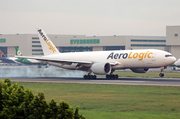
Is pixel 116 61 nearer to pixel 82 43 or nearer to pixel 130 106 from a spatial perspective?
pixel 130 106

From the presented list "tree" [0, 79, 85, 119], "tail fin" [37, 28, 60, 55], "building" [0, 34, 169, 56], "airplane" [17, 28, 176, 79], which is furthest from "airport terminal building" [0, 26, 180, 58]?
"tree" [0, 79, 85, 119]

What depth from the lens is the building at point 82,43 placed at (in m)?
167

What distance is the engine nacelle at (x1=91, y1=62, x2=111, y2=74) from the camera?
192 feet

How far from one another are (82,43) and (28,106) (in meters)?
161

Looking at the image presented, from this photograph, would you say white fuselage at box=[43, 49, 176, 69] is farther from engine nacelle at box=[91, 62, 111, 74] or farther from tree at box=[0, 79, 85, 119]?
tree at box=[0, 79, 85, 119]

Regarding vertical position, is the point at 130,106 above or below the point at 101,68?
below

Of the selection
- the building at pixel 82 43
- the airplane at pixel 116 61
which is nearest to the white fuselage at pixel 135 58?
the airplane at pixel 116 61

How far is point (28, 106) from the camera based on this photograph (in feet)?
46.3

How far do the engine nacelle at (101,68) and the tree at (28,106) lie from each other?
42731 millimetres

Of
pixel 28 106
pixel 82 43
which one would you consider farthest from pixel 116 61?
pixel 82 43

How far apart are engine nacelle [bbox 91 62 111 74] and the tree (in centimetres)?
4273

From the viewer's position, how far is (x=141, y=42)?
173500 millimetres

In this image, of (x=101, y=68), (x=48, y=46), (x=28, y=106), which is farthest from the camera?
(x=48, y=46)

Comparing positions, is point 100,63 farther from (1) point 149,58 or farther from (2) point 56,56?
(2) point 56,56
